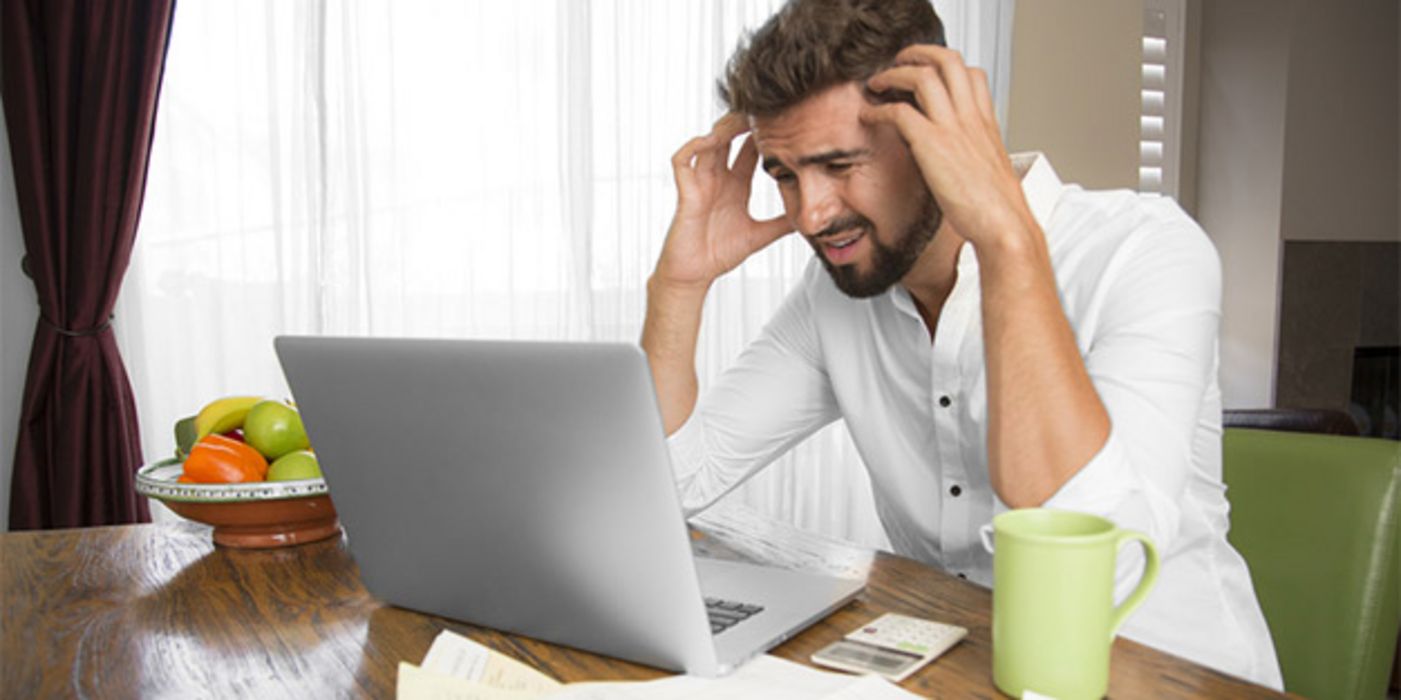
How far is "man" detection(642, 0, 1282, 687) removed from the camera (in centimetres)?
98

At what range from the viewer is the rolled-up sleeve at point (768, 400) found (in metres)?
1.48

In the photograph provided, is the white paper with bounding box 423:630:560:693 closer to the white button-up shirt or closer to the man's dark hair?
the white button-up shirt

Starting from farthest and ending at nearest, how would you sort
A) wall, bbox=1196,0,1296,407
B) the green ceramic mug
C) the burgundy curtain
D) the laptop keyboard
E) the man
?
wall, bbox=1196,0,1296,407, the burgundy curtain, the man, the laptop keyboard, the green ceramic mug

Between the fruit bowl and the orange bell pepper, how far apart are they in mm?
17

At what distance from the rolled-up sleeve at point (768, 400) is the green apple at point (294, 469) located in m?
0.49

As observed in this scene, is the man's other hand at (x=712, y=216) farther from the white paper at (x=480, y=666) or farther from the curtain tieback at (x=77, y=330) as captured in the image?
the curtain tieback at (x=77, y=330)

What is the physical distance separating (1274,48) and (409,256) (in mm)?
3569

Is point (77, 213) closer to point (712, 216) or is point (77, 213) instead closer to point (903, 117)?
point (712, 216)

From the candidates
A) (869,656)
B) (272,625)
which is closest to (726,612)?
(869,656)

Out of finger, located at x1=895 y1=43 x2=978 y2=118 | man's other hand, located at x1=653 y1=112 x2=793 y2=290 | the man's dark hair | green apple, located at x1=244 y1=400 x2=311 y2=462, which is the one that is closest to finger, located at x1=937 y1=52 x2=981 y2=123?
finger, located at x1=895 y1=43 x2=978 y2=118

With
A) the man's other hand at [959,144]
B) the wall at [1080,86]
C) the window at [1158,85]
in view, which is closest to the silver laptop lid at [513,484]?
the man's other hand at [959,144]

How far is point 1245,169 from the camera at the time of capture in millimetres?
4441

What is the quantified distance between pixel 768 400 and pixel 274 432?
2.16 ft

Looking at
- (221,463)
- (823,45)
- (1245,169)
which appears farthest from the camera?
(1245,169)
